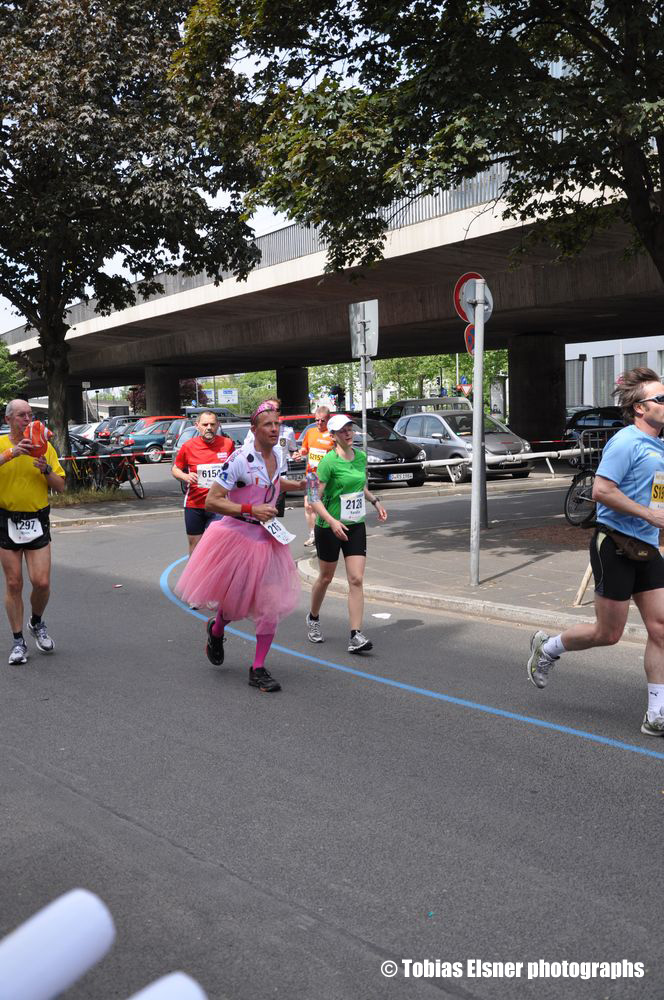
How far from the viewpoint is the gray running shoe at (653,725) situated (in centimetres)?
557

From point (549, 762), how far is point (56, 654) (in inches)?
172

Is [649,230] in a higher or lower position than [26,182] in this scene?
lower

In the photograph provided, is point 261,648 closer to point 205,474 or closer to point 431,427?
point 205,474

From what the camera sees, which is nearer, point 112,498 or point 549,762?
point 549,762

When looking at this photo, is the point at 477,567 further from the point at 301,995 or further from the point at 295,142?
the point at 301,995

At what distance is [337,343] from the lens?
38281mm

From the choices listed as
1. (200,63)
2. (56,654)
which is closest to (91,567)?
(56,654)

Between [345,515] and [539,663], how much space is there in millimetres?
2271

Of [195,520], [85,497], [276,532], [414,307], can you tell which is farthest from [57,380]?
[276,532]

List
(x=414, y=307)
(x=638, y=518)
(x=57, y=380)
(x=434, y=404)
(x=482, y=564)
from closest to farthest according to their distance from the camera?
1. (x=638, y=518)
2. (x=482, y=564)
3. (x=57, y=380)
4. (x=414, y=307)
5. (x=434, y=404)

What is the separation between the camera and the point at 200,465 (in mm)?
10203

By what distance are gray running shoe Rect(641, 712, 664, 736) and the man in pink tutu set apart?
2.41m

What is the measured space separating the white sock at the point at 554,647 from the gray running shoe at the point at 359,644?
1942 mm

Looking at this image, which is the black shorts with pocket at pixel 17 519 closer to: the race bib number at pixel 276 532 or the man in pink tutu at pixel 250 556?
the man in pink tutu at pixel 250 556
